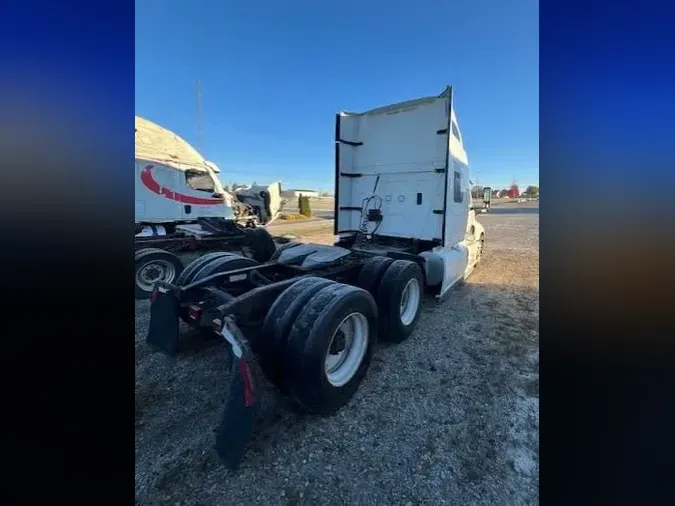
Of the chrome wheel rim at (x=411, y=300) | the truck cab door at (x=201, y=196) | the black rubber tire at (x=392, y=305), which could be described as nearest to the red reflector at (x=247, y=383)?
the black rubber tire at (x=392, y=305)

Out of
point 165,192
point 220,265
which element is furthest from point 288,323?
point 165,192

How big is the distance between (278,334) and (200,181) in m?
8.75

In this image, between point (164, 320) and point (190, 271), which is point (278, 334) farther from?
point (190, 271)

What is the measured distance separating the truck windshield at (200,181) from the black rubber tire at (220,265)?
6.44 meters

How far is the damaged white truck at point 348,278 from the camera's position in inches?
96.3

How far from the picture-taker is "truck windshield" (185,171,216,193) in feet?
31.4

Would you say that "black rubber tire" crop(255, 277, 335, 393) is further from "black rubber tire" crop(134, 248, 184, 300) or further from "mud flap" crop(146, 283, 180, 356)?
"black rubber tire" crop(134, 248, 184, 300)

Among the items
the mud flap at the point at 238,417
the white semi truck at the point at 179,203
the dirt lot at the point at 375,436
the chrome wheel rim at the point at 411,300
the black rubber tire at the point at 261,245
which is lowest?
the dirt lot at the point at 375,436

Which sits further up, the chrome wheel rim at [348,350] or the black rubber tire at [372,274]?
the black rubber tire at [372,274]

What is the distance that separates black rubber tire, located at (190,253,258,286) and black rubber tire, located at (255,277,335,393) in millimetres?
1523

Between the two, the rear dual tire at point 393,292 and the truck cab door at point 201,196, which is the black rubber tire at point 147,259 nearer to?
the truck cab door at point 201,196

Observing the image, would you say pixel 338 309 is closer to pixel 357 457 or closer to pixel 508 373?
pixel 357 457
